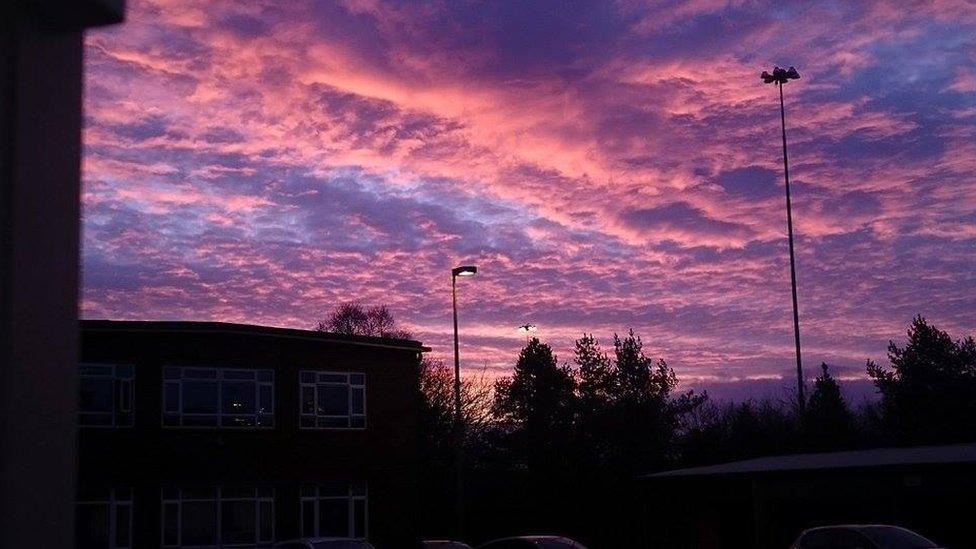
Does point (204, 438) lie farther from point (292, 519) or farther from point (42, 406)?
point (42, 406)

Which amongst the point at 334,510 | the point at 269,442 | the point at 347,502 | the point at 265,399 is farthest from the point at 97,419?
the point at 347,502

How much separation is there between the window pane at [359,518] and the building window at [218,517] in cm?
319

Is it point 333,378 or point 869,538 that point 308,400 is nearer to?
point 333,378

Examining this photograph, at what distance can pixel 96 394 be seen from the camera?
35625mm

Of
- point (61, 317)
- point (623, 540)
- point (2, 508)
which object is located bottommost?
point (623, 540)

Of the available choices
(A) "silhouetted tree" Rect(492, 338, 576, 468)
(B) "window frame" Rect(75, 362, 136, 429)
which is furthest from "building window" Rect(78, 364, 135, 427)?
(A) "silhouetted tree" Rect(492, 338, 576, 468)

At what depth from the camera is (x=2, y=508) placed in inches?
104

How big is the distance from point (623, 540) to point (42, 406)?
38637mm

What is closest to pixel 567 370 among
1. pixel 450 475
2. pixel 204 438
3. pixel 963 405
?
pixel 450 475

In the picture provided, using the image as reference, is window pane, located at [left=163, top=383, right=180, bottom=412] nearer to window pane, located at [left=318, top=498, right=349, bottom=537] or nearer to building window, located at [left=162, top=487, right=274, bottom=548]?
building window, located at [left=162, top=487, right=274, bottom=548]

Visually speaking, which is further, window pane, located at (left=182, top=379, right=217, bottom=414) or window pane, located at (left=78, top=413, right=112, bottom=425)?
window pane, located at (left=182, top=379, right=217, bottom=414)

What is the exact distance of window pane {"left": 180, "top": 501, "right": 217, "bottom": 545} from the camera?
36.2m

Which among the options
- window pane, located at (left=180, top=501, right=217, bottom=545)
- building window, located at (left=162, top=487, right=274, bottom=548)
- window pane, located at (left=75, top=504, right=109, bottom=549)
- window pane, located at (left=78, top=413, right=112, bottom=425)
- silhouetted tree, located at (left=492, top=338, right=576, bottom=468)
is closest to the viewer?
window pane, located at (left=75, top=504, right=109, bottom=549)

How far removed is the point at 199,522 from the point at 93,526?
11.1ft
